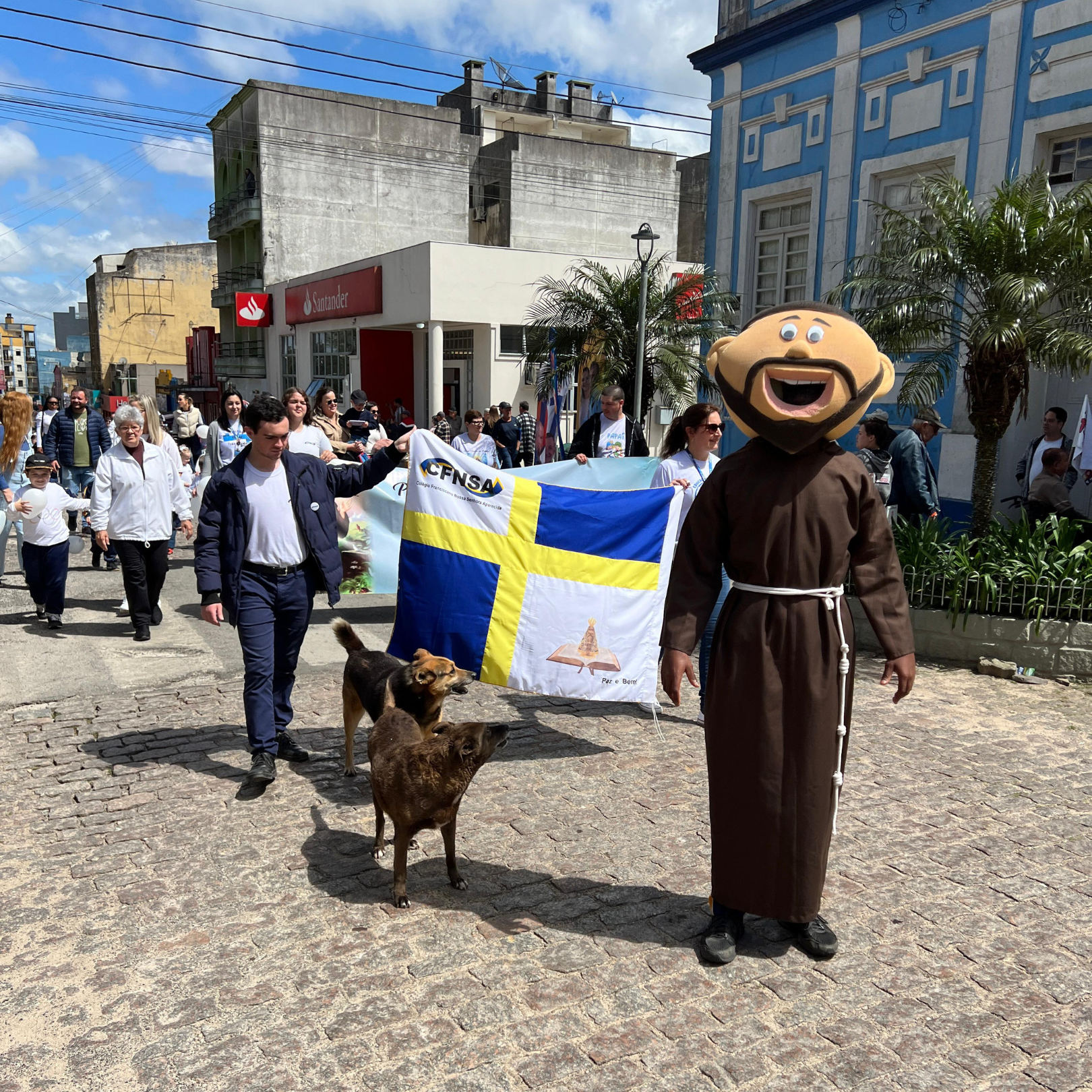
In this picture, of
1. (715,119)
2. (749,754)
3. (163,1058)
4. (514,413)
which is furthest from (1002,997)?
(514,413)

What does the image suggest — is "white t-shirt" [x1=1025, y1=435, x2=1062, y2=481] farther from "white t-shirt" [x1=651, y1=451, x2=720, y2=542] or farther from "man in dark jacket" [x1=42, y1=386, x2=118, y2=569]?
"man in dark jacket" [x1=42, y1=386, x2=118, y2=569]

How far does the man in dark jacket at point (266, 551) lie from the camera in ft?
16.7

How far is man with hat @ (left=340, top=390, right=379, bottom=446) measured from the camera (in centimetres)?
1292

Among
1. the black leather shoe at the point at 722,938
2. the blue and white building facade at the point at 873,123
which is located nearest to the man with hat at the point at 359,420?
the blue and white building facade at the point at 873,123

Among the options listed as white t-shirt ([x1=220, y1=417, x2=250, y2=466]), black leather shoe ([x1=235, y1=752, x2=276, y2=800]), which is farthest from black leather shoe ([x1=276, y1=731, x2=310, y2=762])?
white t-shirt ([x1=220, y1=417, x2=250, y2=466])

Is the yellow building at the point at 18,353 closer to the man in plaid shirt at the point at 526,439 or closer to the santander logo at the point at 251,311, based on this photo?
the santander logo at the point at 251,311

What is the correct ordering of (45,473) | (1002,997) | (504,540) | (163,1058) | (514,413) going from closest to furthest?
Result: (163,1058)
(1002,997)
(504,540)
(45,473)
(514,413)

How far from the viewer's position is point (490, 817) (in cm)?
479

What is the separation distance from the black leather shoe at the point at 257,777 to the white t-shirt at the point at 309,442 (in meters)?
3.83

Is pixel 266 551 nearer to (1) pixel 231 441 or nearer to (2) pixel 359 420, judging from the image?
(1) pixel 231 441

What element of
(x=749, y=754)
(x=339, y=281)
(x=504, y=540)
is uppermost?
(x=339, y=281)

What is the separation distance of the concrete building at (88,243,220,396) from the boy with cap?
47318 millimetres

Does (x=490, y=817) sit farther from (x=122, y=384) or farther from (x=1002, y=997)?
(x=122, y=384)

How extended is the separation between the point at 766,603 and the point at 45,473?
755 cm
